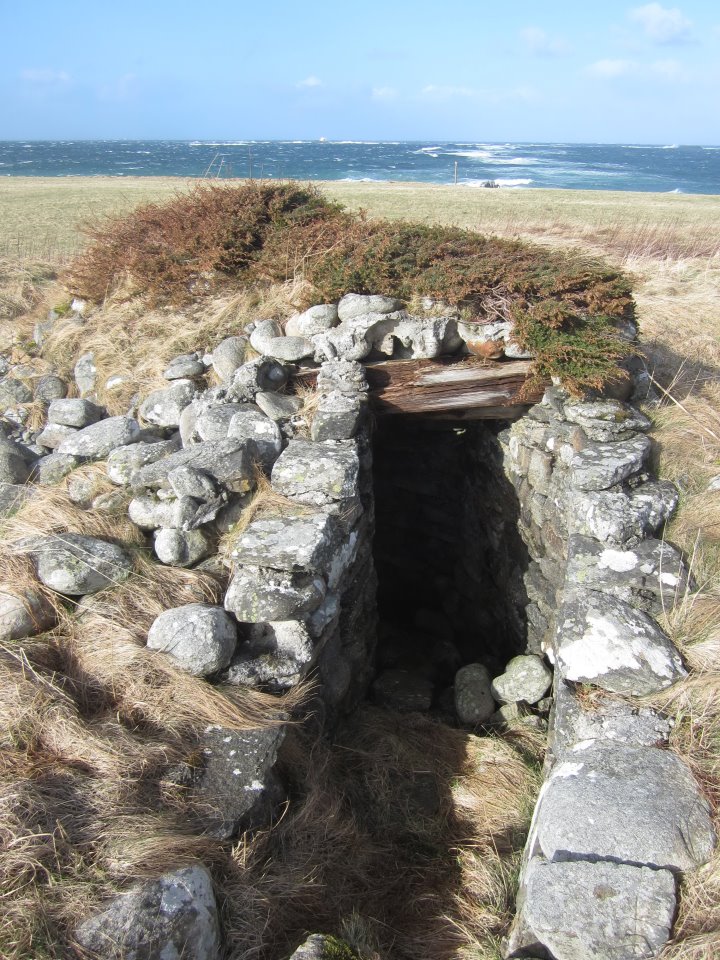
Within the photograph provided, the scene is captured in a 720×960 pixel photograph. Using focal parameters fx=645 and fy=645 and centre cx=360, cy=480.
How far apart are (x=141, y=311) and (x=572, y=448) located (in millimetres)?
4496

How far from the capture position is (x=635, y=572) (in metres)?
4.18

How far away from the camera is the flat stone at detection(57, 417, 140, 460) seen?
5.33 m

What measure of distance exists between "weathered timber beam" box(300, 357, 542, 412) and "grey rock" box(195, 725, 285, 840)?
3.09m

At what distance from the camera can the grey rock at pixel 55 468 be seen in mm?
5145

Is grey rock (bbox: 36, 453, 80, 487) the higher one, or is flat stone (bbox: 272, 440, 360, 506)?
flat stone (bbox: 272, 440, 360, 506)

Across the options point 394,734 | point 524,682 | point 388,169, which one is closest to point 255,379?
point 394,734

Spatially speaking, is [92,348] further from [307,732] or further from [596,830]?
[596,830]

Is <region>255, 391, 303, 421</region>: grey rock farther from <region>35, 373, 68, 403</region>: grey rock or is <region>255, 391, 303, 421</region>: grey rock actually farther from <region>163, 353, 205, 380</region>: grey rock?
<region>35, 373, 68, 403</region>: grey rock

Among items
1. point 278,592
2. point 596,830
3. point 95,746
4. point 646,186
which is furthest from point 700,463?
point 646,186

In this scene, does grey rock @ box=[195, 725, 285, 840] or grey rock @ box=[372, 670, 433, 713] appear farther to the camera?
grey rock @ box=[372, 670, 433, 713]

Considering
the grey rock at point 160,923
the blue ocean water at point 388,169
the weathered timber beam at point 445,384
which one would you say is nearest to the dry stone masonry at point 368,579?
the grey rock at point 160,923

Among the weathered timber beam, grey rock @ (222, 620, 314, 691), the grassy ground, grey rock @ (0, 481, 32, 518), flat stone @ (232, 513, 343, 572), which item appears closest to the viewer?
the grassy ground

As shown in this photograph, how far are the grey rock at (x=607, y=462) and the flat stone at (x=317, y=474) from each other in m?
1.64

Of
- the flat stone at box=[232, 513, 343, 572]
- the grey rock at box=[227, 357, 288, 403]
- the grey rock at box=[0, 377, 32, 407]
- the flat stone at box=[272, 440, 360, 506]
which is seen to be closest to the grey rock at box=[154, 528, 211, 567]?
the flat stone at box=[232, 513, 343, 572]
